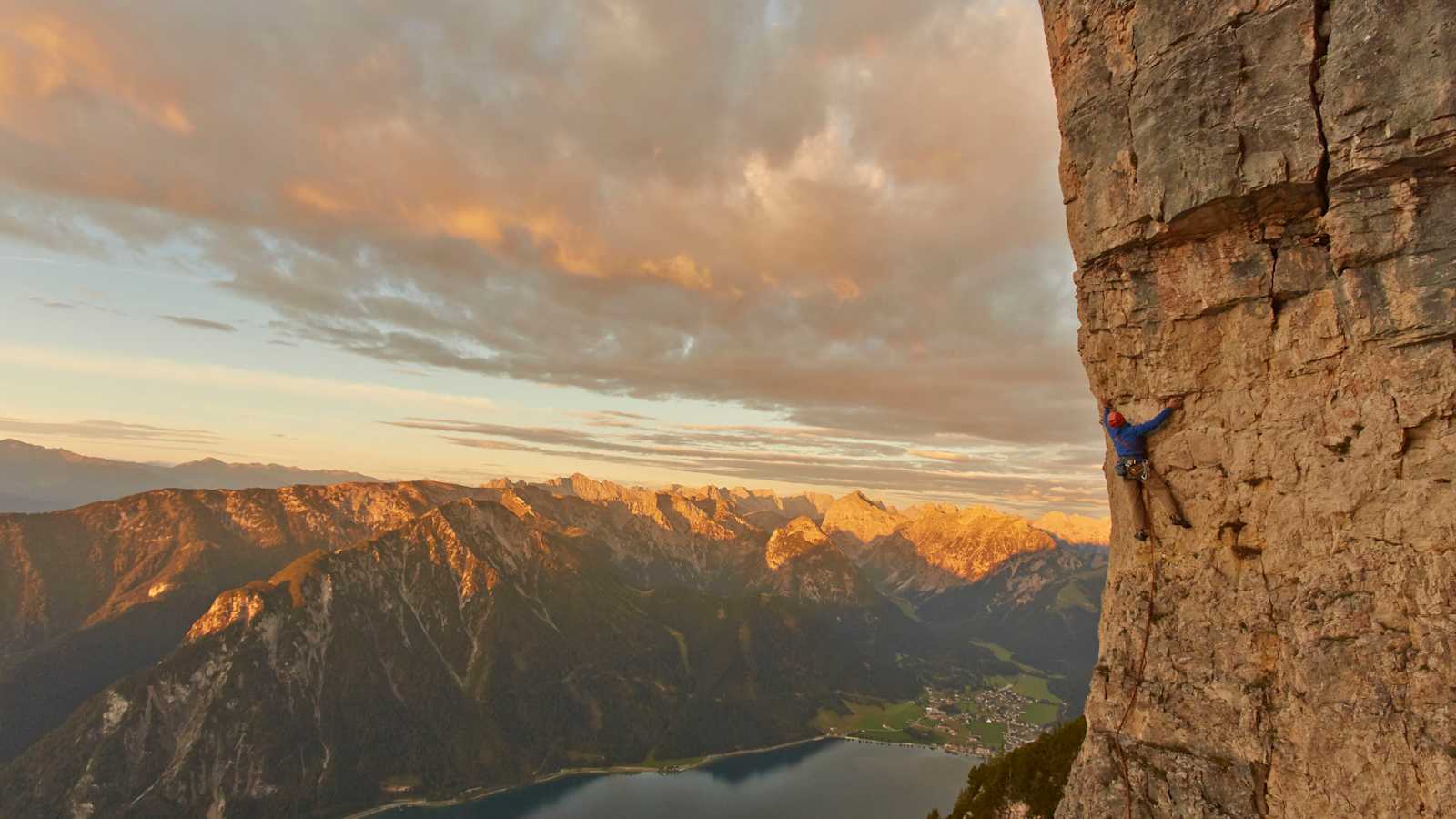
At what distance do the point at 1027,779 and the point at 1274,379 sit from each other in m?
49.7

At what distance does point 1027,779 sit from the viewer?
55.2 meters

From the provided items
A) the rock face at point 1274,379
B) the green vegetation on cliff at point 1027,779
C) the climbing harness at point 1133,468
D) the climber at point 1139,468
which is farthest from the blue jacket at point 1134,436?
the green vegetation on cliff at point 1027,779

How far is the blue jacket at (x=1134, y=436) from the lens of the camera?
2228 centimetres

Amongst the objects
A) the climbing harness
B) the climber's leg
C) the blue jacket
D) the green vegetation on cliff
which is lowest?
the green vegetation on cliff

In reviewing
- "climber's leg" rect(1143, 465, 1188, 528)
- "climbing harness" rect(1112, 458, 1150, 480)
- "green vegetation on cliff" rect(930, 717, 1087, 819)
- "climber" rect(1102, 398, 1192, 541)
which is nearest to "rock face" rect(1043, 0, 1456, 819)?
"climber's leg" rect(1143, 465, 1188, 528)

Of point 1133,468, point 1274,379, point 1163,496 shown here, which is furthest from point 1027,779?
point 1274,379

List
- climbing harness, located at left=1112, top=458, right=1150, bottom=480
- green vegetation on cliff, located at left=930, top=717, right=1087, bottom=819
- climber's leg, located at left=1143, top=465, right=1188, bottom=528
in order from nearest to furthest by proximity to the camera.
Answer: climber's leg, located at left=1143, top=465, right=1188, bottom=528
climbing harness, located at left=1112, top=458, right=1150, bottom=480
green vegetation on cliff, located at left=930, top=717, right=1087, bottom=819

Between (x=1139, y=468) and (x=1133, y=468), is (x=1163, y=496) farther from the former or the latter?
(x=1133, y=468)

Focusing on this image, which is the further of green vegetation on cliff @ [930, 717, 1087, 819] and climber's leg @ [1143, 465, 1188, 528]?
green vegetation on cliff @ [930, 717, 1087, 819]

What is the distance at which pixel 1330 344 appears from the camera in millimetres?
18172

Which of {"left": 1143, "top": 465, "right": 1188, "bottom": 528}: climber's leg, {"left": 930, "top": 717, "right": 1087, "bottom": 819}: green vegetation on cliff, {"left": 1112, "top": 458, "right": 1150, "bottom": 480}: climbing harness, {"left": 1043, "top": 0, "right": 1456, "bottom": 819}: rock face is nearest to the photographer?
{"left": 1043, "top": 0, "right": 1456, "bottom": 819}: rock face

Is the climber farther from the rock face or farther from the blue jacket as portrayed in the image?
the rock face

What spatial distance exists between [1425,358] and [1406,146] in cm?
545

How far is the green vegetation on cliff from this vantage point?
166 ft
